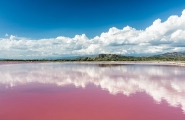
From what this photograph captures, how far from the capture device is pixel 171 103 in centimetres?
1016

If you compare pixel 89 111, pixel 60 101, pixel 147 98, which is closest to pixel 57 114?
pixel 89 111

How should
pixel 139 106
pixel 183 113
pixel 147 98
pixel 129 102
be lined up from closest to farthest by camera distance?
pixel 183 113 < pixel 139 106 < pixel 129 102 < pixel 147 98

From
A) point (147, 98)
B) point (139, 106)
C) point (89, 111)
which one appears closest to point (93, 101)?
point (89, 111)

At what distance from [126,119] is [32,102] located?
239 inches

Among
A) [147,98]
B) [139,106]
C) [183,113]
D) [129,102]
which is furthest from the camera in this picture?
[147,98]

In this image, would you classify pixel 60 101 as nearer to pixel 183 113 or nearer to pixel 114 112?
pixel 114 112

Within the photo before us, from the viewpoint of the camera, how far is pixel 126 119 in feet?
25.7

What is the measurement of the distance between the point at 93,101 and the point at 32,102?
3870 millimetres

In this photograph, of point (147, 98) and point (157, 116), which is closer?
point (157, 116)

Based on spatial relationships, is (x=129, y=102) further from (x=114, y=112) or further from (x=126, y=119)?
(x=126, y=119)

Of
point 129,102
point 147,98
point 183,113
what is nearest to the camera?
point 183,113

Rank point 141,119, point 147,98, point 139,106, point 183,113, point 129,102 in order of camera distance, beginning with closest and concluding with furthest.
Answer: point 141,119, point 183,113, point 139,106, point 129,102, point 147,98

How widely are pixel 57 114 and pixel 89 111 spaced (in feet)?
5.47

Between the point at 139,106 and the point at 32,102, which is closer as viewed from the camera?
the point at 139,106
